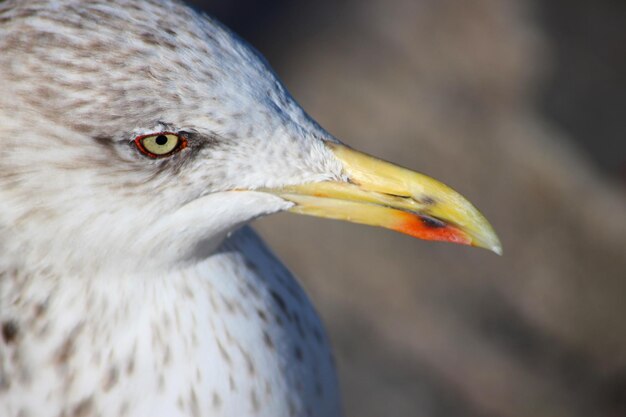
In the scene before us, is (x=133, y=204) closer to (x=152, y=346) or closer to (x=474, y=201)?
(x=152, y=346)

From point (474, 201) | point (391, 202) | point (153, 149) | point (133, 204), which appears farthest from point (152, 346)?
point (474, 201)

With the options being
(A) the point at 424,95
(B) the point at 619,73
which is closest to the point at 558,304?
(A) the point at 424,95

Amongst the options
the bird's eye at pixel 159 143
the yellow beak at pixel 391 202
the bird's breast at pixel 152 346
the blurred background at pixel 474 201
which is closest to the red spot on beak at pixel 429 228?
the yellow beak at pixel 391 202

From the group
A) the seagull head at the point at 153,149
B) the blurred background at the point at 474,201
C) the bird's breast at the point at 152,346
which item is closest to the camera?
the seagull head at the point at 153,149

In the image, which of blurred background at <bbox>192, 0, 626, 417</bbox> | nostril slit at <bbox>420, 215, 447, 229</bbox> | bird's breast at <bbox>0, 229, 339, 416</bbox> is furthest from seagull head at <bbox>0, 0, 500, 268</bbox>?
blurred background at <bbox>192, 0, 626, 417</bbox>

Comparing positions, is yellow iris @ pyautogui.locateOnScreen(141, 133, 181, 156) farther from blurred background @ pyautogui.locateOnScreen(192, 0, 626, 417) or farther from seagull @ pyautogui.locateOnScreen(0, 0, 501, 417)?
blurred background @ pyautogui.locateOnScreen(192, 0, 626, 417)

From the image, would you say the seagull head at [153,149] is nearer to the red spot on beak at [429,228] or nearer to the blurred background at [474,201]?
the red spot on beak at [429,228]

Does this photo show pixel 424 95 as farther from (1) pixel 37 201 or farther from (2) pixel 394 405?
(1) pixel 37 201
